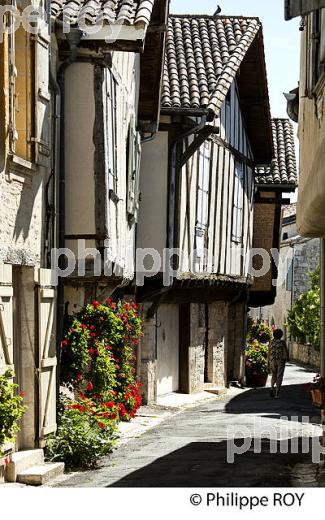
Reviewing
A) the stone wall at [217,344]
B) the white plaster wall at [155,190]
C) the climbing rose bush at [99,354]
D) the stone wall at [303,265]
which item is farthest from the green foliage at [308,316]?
the climbing rose bush at [99,354]

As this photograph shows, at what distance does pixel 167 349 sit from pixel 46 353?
10.2m

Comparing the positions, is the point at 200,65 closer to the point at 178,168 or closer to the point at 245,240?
the point at 178,168

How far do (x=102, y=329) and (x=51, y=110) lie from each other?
320 centimetres

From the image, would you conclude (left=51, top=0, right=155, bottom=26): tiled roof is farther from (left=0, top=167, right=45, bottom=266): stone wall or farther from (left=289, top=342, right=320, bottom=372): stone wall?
(left=289, top=342, right=320, bottom=372): stone wall

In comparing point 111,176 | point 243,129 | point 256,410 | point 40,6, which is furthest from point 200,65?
point 40,6

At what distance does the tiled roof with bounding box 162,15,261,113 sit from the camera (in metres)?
19.1

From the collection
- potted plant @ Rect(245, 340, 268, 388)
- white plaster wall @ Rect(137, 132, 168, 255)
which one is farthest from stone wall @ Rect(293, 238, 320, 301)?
white plaster wall @ Rect(137, 132, 168, 255)

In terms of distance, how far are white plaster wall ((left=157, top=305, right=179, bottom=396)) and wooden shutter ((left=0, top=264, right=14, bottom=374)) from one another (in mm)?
10389

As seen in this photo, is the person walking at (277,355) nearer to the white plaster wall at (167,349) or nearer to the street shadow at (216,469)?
the white plaster wall at (167,349)

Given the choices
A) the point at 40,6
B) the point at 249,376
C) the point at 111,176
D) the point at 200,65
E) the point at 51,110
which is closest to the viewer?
the point at 40,6

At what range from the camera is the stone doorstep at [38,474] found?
1052 cm

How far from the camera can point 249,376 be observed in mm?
27281

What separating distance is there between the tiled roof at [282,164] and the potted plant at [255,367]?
4169 mm

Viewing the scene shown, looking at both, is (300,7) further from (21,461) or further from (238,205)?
(238,205)
